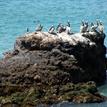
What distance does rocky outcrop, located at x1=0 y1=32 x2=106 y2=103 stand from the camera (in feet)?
210

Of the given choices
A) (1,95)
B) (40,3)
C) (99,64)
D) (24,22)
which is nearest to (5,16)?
(24,22)

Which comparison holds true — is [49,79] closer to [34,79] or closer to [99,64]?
[34,79]

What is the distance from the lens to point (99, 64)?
73375 millimetres

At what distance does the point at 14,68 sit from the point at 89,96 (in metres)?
8.29

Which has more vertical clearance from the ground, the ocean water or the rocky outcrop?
the rocky outcrop

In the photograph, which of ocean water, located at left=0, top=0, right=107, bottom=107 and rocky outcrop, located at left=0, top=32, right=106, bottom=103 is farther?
ocean water, located at left=0, top=0, right=107, bottom=107

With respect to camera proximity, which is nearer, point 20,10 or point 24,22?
point 24,22

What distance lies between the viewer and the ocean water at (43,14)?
362 feet

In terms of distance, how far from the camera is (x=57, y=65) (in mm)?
67562

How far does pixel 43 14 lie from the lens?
5069 inches

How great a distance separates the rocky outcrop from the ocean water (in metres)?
24.3

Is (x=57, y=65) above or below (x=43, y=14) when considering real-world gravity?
above

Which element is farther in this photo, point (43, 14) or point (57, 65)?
point (43, 14)

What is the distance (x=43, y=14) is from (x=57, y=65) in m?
61.8
